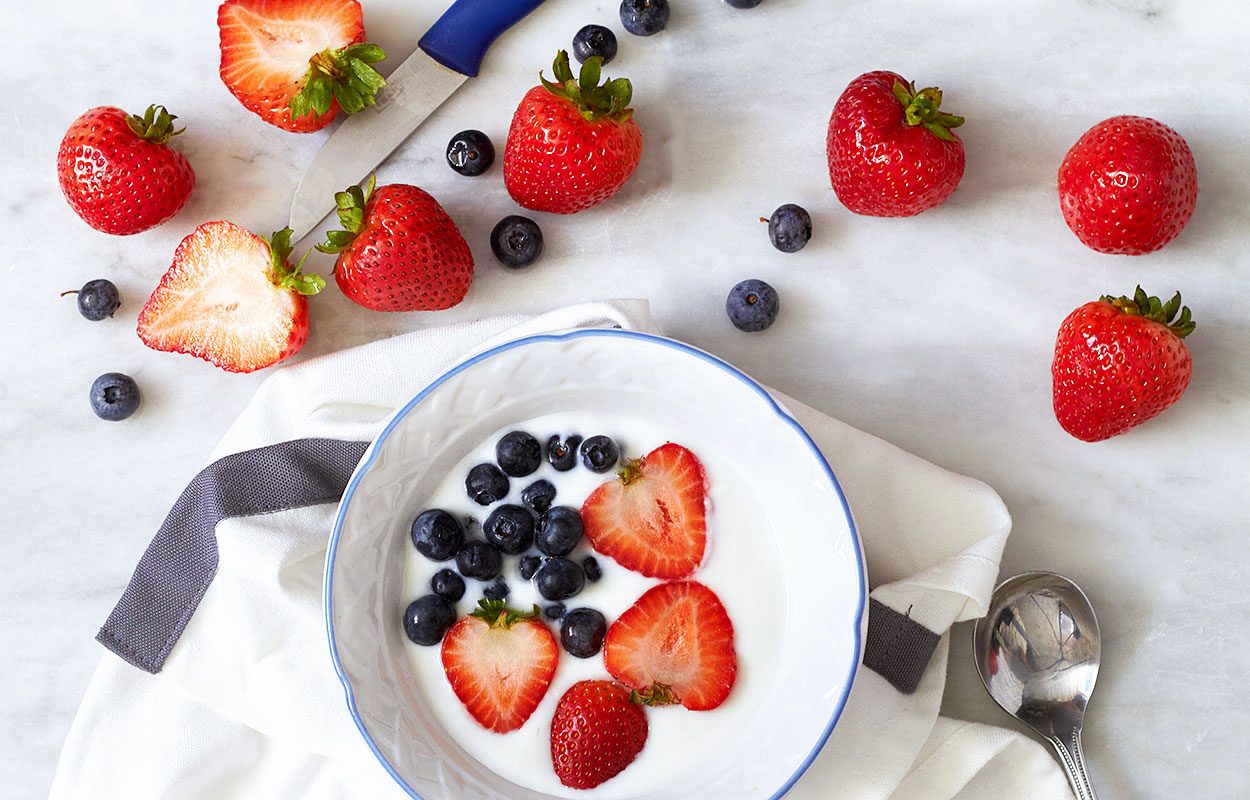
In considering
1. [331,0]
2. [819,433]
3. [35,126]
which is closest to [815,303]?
[819,433]

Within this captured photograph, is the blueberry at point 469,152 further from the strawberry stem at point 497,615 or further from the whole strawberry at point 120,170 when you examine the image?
the strawberry stem at point 497,615

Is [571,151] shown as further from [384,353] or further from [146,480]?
[146,480]

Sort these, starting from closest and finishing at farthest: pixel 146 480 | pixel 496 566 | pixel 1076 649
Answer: pixel 496 566 → pixel 1076 649 → pixel 146 480

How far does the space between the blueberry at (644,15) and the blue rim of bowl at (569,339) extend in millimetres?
467

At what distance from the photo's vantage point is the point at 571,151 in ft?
4.53

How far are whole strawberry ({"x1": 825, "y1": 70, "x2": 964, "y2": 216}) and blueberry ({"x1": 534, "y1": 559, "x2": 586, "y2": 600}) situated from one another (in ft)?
1.93

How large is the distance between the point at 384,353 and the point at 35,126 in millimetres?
606

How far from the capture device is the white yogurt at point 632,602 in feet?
4.43

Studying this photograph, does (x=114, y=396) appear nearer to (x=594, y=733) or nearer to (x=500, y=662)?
(x=500, y=662)

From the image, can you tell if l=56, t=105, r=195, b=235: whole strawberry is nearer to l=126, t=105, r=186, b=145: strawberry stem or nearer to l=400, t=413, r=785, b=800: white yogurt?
l=126, t=105, r=186, b=145: strawberry stem

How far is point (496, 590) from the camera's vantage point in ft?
4.44

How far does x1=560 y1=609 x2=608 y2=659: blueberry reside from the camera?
52.1 inches

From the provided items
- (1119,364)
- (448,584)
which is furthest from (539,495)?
(1119,364)

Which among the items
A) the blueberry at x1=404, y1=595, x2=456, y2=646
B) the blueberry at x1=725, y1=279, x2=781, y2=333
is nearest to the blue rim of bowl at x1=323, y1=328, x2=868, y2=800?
the blueberry at x1=404, y1=595, x2=456, y2=646
